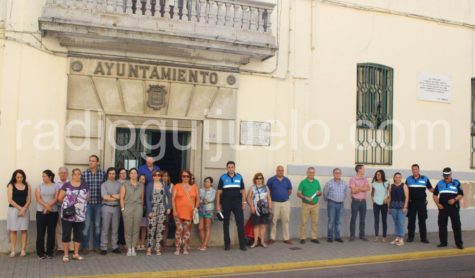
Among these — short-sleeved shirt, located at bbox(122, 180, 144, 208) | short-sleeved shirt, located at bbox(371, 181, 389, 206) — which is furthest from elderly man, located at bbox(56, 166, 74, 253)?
short-sleeved shirt, located at bbox(371, 181, 389, 206)

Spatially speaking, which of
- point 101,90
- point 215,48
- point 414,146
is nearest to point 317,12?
point 215,48

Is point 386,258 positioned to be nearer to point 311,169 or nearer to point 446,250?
point 446,250

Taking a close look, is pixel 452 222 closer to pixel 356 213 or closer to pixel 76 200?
pixel 356 213

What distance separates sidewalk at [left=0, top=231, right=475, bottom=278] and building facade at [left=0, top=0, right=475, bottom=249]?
4.23ft

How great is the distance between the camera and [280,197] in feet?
40.4

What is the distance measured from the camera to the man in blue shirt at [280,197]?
40.4 ft

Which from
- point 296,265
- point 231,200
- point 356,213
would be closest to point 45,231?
point 231,200

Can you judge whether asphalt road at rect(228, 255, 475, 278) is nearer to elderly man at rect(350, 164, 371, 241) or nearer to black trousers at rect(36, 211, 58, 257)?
elderly man at rect(350, 164, 371, 241)

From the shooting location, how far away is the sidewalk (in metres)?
9.15

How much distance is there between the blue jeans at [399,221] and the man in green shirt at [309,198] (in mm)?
1850

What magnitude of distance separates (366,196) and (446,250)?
234 cm

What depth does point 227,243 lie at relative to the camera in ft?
37.9

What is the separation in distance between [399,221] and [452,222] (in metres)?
1.17

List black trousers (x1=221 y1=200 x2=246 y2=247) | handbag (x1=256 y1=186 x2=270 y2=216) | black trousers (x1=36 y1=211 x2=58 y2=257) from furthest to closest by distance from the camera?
handbag (x1=256 y1=186 x2=270 y2=216)
black trousers (x1=221 y1=200 x2=246 y2=247)
black trousers (x1=36 y1=211 x2=58 y2=257)
